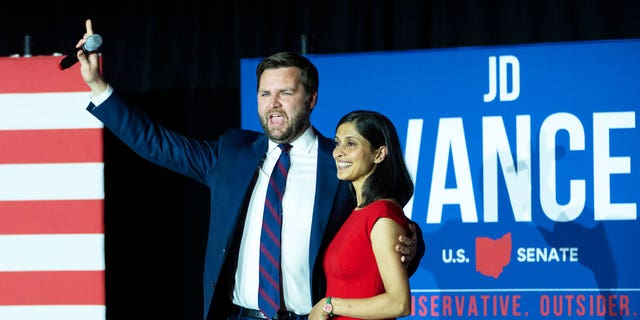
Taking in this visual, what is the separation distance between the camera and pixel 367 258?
217cm

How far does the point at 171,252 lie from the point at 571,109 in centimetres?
185

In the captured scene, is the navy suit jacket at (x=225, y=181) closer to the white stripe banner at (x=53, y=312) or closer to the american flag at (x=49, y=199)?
the american flag at (x=49, y=199)

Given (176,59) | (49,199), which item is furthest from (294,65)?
(176,59)

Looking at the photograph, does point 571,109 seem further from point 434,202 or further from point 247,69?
point 247,69

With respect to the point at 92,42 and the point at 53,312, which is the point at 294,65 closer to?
the point at 92,42

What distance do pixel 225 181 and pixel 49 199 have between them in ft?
3.45

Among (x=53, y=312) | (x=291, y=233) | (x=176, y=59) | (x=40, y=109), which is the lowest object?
(x=53, y=312)

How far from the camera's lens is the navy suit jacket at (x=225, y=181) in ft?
7.92

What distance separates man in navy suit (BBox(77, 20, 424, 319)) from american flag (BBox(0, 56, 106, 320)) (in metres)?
0.76

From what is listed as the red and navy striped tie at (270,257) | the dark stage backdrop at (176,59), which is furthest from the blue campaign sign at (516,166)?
the red and navy striped tie at (270,257)

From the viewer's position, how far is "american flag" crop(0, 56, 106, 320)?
323cm

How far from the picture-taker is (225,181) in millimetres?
2490

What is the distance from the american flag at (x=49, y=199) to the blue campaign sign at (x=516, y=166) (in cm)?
67

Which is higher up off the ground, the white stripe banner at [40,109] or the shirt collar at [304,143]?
the white stripe banner at [40,109]
